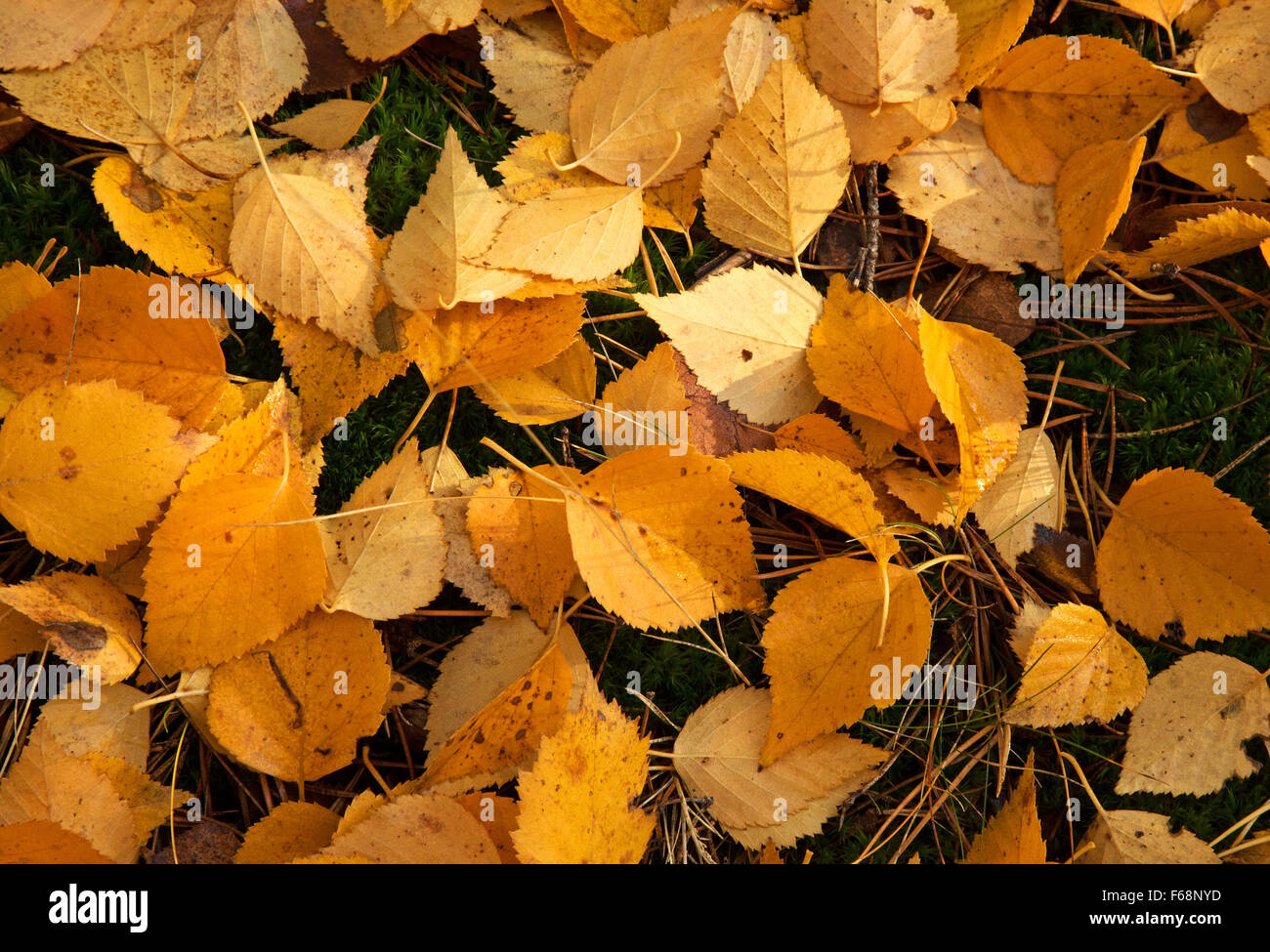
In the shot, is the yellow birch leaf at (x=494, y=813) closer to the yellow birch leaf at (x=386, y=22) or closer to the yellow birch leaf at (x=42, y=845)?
the yellow birch leaf at (x=42, y=845)

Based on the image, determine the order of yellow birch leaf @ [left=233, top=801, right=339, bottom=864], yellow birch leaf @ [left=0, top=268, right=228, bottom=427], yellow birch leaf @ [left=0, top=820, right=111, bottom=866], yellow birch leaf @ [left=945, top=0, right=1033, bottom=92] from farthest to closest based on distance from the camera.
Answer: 1. yellow birch leaf @ [left=945, top=0, right=1033, bottom=92]
2. yellow birch leaf @ [left=0, top=268, right=228, bottom=427]
3. yellow birch leaf @ [left=233, top=801, right=339, bottom=864]
4. yellow birch leaf @ [left=0, top=820, right=111, bottom=866]

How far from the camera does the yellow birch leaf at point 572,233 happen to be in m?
1.76

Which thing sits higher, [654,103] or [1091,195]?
[654,103]

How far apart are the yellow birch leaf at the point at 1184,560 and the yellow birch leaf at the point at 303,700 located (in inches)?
58.4

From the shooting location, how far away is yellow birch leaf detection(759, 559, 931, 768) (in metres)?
1.68

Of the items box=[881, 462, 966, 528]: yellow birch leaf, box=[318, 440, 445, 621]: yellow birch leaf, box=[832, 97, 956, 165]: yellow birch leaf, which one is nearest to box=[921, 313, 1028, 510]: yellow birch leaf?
box=[881, 462, 966, 528]: yellow birch leaf

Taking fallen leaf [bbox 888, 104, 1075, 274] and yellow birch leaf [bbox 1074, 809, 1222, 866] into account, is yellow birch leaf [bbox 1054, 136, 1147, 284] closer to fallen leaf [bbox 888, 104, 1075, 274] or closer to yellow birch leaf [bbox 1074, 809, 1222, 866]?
fallen leaf [bbox 888, 104, 1075, 274]

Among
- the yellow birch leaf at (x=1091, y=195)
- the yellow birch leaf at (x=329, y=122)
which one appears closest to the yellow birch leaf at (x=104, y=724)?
the yellow birch leaf at (x=329, y=122)

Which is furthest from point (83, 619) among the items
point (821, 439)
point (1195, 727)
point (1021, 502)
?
point (1195, 727)

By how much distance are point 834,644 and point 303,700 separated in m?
1.01

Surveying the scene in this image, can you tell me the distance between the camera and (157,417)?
1.68m

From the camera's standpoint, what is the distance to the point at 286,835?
164 cm

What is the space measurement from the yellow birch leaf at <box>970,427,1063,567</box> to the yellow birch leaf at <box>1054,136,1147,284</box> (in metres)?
0.39

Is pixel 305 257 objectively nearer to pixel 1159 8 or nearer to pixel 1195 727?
pixel 1159 8
